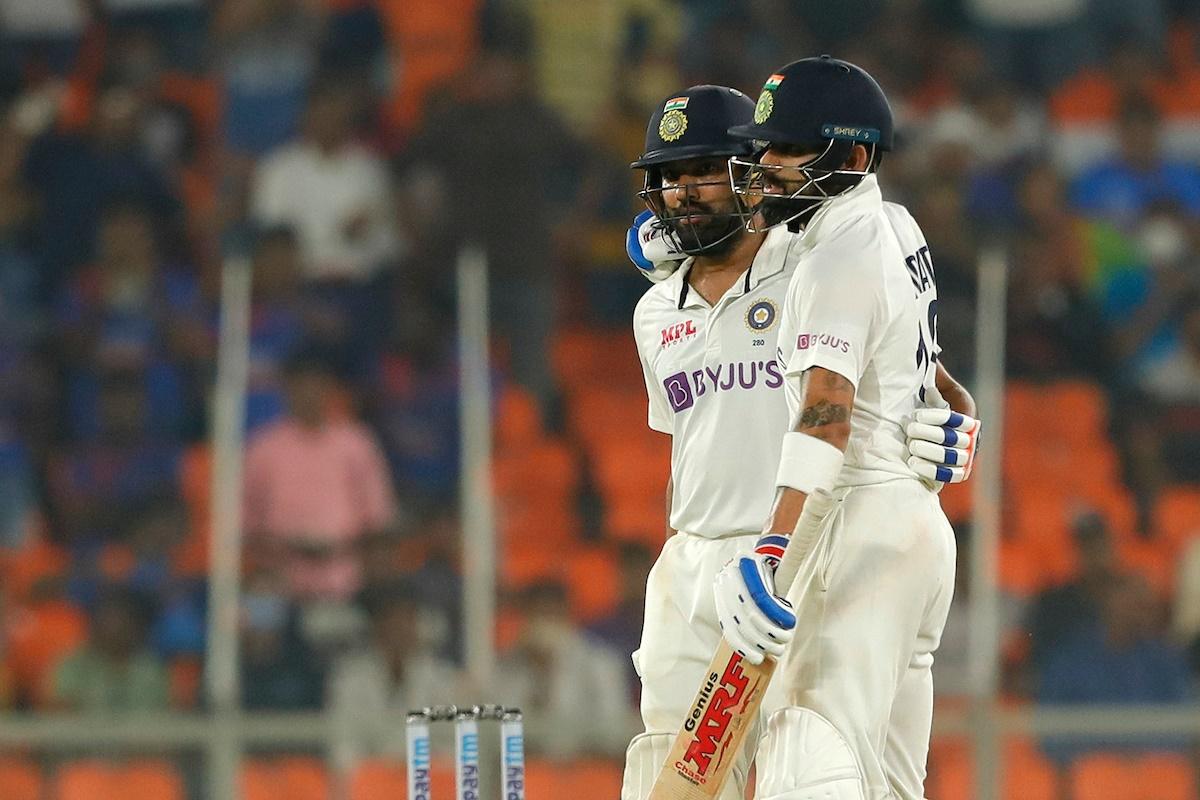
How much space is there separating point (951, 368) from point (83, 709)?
3.55 meters

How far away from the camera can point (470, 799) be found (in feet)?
14.0

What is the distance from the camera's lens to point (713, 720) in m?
3.78

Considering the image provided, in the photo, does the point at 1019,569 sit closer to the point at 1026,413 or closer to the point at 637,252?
the point at 1026,413

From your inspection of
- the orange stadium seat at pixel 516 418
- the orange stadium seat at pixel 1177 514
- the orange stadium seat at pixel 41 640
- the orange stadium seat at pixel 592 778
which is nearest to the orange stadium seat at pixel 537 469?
the orange stadium seat at pixel 516 418

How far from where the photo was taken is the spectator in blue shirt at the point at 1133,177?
33.1ft

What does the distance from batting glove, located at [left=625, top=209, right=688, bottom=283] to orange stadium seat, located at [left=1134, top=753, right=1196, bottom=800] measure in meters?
2.70

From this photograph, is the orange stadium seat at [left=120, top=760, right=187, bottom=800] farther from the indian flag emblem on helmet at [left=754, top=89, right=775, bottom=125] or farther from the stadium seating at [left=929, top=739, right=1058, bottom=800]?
the indian flag emblem on helmet at [left=754, top=89, right=775, bottom=125]

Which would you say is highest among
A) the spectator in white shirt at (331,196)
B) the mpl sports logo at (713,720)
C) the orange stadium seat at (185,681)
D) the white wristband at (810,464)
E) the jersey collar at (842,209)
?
the spectator in white shirt at (331,196)

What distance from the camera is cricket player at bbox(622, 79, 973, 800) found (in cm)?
438

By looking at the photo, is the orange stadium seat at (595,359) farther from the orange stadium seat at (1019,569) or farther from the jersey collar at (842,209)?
the jersey collar at (842,209)

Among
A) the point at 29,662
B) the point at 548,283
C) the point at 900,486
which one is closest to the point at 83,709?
the point at 29,662

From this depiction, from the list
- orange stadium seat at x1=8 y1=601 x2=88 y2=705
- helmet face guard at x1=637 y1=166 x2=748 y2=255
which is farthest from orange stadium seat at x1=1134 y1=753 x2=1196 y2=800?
orange stadium seat at x1=8 y1=601 x2=88 y2=705

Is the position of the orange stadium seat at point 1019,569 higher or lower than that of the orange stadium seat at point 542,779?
higher

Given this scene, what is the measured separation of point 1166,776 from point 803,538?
3.31m
